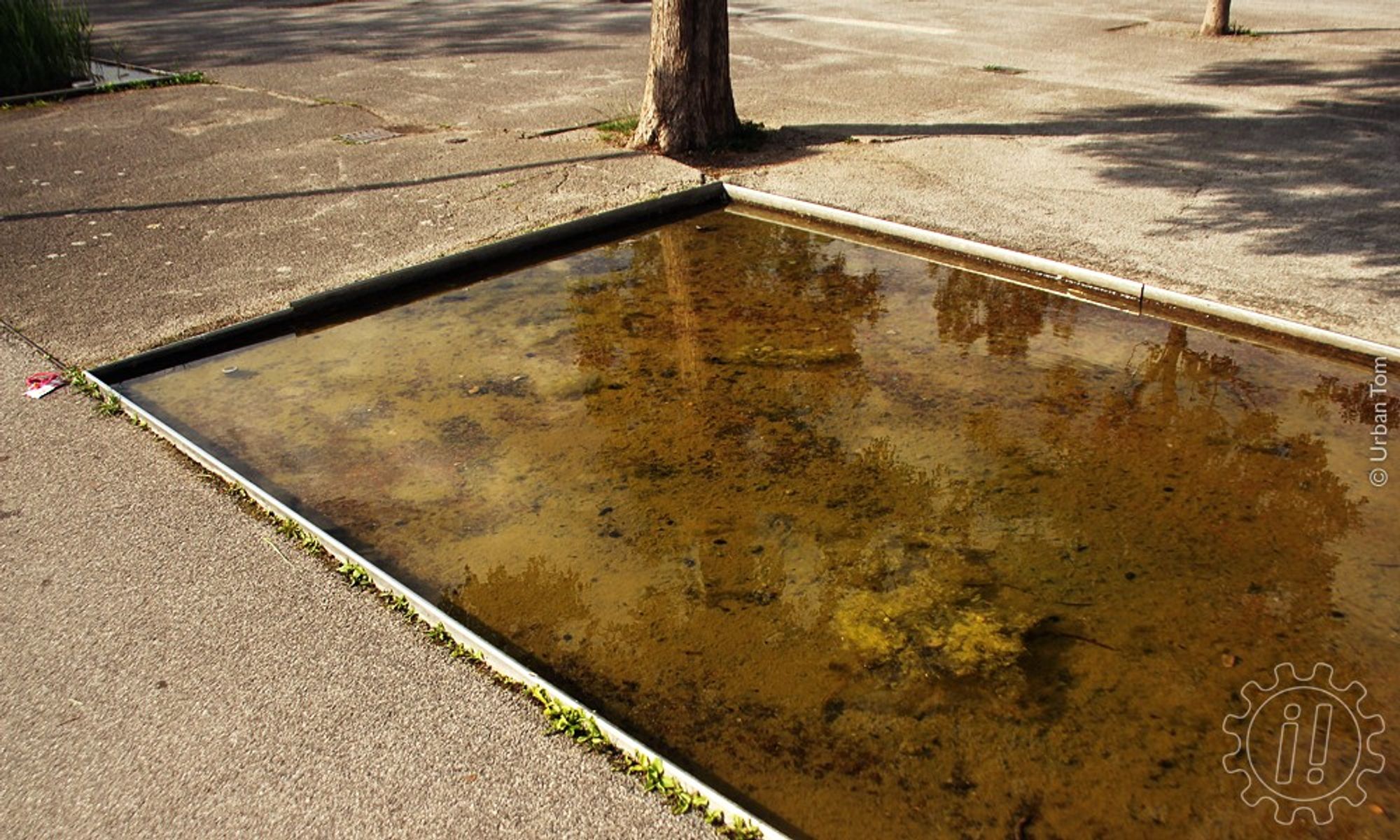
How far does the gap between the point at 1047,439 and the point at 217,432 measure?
3.68 m

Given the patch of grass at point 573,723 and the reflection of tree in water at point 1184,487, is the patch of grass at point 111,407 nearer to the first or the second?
the patch of grass at point 573,723

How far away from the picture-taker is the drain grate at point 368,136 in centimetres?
921

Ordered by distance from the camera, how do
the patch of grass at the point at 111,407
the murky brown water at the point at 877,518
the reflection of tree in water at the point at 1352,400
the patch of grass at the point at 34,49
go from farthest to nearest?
the patch of grass at the point at 34,49 → the patch of grass at the point at 111,407 → the reflection of tree in water at the point at 1352,400 → the murky brown water at the point at 877,518

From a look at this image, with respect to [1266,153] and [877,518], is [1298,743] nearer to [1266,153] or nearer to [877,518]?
[877,518]

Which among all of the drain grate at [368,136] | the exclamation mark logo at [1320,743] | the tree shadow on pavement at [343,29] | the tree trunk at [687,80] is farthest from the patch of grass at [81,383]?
the tree shadow on pavement at [343,29]

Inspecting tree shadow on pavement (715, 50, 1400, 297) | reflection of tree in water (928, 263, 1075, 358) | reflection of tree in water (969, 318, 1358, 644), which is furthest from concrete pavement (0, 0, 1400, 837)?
reflection of tree in water (969, 318, 1358, 644)

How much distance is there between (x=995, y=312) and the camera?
5.65 meters

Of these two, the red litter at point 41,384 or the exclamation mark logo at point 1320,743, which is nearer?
the exclamation mark logo at point 1320,743

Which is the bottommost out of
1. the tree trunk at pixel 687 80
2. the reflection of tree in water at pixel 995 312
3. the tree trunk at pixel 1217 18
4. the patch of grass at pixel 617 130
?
the reflection of tree in water at pixel 995 312

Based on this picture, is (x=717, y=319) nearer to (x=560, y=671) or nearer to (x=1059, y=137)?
(x=560, y=671)

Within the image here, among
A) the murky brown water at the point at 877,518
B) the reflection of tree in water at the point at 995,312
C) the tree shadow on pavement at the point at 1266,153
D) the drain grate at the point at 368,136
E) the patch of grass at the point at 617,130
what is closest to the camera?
the murky brown water at the point at 877,518

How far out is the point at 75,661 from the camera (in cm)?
320

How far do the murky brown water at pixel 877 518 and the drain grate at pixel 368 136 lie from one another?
386 cm

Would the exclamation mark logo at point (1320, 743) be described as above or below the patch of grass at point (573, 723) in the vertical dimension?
below
